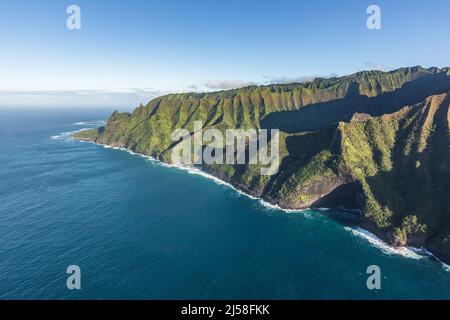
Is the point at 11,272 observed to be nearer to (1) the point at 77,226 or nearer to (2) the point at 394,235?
(1) the point at 77,226

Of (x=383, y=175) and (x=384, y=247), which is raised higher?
(x=383, y=175)

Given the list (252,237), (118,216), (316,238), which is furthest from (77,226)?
(316,238)

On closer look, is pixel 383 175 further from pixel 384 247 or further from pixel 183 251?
pixel 183 251

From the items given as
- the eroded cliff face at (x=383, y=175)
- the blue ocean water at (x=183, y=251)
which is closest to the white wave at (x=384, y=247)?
the blue ocean water at (x=183, y=251)

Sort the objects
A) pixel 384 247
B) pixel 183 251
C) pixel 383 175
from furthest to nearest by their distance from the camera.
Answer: pixel 383 175 → pixel 384 247 → pixel 183 251

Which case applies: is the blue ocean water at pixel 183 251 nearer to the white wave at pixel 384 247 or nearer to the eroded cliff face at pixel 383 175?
the white wave at pixel 384 247

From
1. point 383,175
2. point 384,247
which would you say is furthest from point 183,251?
point 383,175

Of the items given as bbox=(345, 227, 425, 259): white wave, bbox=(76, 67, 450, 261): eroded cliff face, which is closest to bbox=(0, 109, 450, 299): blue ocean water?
bbox=(345, 227, 425, 259): white wave

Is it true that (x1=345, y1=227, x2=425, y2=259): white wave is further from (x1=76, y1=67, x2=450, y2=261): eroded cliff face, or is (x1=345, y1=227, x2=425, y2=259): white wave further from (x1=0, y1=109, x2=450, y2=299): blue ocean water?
(x1=76, y1=67, x2=450, y2=261): eroded cliff face
